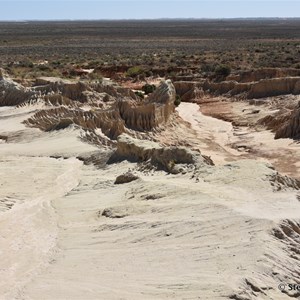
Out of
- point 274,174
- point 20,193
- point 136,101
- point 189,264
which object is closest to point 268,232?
point 189,264

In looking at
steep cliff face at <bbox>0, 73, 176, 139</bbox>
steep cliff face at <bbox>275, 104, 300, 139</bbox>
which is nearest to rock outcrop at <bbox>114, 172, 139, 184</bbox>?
steep cliff face at <bbox>0, 73, 176, 139</bbox>

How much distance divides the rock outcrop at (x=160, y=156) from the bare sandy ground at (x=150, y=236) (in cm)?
68

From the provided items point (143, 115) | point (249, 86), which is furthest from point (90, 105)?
point (249, 86)

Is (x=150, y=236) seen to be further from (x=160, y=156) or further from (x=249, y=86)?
(x=249, y=86)

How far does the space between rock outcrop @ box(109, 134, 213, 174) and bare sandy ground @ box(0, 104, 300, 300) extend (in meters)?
0.68

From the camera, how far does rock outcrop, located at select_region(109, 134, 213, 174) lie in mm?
18375

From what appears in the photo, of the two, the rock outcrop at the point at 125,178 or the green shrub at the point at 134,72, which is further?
the green shrub at the point at 134,72

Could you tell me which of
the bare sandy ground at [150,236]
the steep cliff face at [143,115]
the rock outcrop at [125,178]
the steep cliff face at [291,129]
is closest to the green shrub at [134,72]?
the steep cliff face at [143,115]

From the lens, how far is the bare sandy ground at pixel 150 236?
436 inches

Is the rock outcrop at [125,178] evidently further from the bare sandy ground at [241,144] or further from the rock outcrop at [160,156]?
the bare sandy ground at [241,144]

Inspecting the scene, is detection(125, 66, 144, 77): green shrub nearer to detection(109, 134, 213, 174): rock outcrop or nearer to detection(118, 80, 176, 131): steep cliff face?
detection(118, 80, 176, 131): steep cliff face

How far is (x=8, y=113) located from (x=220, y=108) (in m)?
16.7

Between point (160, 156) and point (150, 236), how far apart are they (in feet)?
19.8

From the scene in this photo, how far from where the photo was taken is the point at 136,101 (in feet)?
116
